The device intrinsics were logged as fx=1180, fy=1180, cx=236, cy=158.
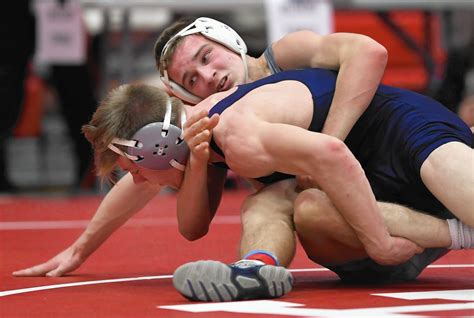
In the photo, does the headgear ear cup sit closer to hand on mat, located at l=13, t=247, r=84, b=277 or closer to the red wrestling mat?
the red wrestling mat

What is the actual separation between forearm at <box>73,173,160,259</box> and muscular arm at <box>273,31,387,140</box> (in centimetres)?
72

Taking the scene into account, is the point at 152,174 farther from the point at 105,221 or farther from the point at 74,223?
the point at 74,223

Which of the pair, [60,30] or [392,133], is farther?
[60,30]

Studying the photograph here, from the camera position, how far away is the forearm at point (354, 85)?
11.6 ft

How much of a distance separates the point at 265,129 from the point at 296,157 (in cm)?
12

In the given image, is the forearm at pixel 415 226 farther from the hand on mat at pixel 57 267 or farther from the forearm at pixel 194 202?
the hand on mat at pixel 57 267

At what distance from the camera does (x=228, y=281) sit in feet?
10.2

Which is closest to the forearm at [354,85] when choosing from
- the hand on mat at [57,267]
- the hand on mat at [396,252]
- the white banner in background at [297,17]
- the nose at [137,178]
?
the hand on mat at [396,252]

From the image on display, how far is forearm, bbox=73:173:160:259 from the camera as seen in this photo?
398 cm

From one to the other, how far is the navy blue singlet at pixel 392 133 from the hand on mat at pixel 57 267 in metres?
0.74

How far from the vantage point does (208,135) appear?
11.1ft

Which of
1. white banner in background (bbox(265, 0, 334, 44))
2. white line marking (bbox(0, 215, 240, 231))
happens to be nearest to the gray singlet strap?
white line marking (bbox(0, 215, 240, 231))

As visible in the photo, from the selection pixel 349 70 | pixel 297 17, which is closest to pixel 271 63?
pixel 349 70

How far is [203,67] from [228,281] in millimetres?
966
